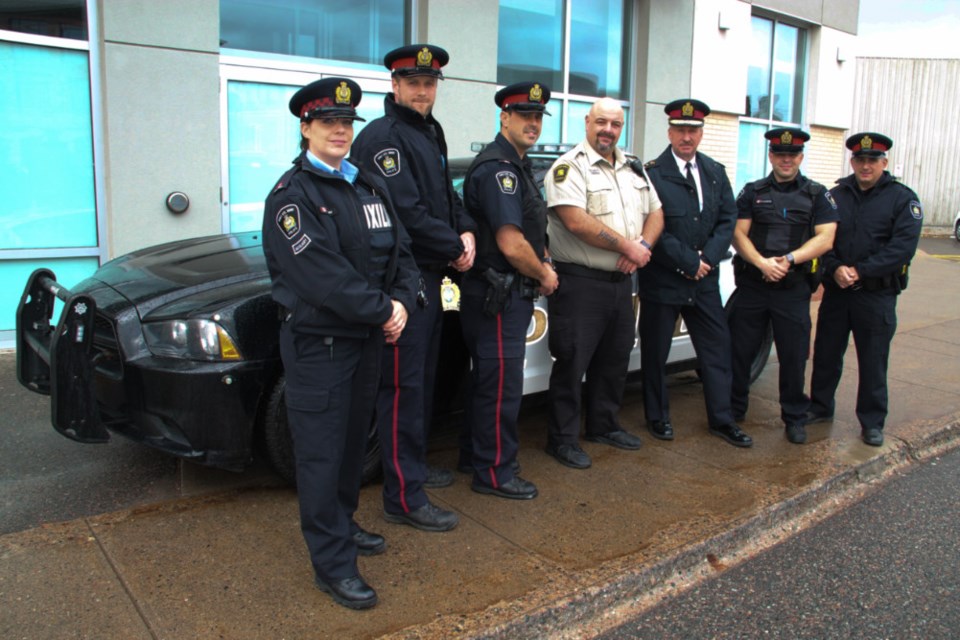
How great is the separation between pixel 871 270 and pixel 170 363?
377 centimetres

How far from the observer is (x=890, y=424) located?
519 cm

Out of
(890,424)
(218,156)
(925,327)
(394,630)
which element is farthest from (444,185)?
(925,327)

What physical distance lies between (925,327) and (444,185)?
7179mm

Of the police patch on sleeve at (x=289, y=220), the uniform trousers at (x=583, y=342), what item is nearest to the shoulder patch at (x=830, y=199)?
the uniform trousers at (x=583, y=342)

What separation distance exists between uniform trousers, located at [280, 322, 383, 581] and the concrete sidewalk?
0.71 ft

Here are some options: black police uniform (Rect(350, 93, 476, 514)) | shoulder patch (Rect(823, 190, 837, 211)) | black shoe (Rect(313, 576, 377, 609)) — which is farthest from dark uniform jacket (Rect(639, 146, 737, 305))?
black shoe (Rect(313, 576, 377, 609))

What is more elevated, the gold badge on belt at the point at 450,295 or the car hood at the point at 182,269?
the car hood at the point at 182,269

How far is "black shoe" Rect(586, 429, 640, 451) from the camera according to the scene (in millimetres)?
4547

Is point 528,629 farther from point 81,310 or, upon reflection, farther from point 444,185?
point 81,310

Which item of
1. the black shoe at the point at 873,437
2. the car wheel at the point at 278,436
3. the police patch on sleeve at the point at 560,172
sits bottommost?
the black shoe at the point at 873,437

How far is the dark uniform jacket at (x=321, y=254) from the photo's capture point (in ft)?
8.45

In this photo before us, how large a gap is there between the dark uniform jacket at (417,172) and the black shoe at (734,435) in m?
2.25

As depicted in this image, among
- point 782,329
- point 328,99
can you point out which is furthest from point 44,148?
point 782,329

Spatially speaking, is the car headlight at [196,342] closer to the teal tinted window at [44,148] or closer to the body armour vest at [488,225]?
the body armour vest at [488,225]
